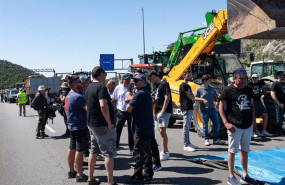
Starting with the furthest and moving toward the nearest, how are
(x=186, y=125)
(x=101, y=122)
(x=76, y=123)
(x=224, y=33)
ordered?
(x=224, y=33)
(x=186, y=125)
(x=76, y=123)
(x=101, y=122)

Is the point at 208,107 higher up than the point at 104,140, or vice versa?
the point at 208,107

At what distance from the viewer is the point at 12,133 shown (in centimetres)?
1201

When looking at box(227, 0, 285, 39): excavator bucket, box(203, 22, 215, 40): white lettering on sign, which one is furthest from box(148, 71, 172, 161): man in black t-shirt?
box(203, 22, 215, 40): white lettering on sign

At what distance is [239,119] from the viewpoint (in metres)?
5.12

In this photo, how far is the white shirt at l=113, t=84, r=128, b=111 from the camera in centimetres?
774

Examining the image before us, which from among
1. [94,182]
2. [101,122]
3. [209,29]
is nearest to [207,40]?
[209,29]

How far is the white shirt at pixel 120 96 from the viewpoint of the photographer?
7.74 m

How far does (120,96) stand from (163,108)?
55.1 inches

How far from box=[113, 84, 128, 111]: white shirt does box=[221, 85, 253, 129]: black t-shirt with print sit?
306 cm

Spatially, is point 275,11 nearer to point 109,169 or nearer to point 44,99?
point 109,169

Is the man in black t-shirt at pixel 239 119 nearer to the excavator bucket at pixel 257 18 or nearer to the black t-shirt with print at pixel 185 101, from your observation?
the excavator bucket at pixel 257 18

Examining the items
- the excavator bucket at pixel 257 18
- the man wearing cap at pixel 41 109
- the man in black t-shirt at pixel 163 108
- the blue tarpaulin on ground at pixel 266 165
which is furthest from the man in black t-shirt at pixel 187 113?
the man wearing cap at pixel 41 109

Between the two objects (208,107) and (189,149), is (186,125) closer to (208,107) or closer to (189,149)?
(189,149)

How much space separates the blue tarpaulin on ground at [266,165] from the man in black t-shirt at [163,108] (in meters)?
0.60
